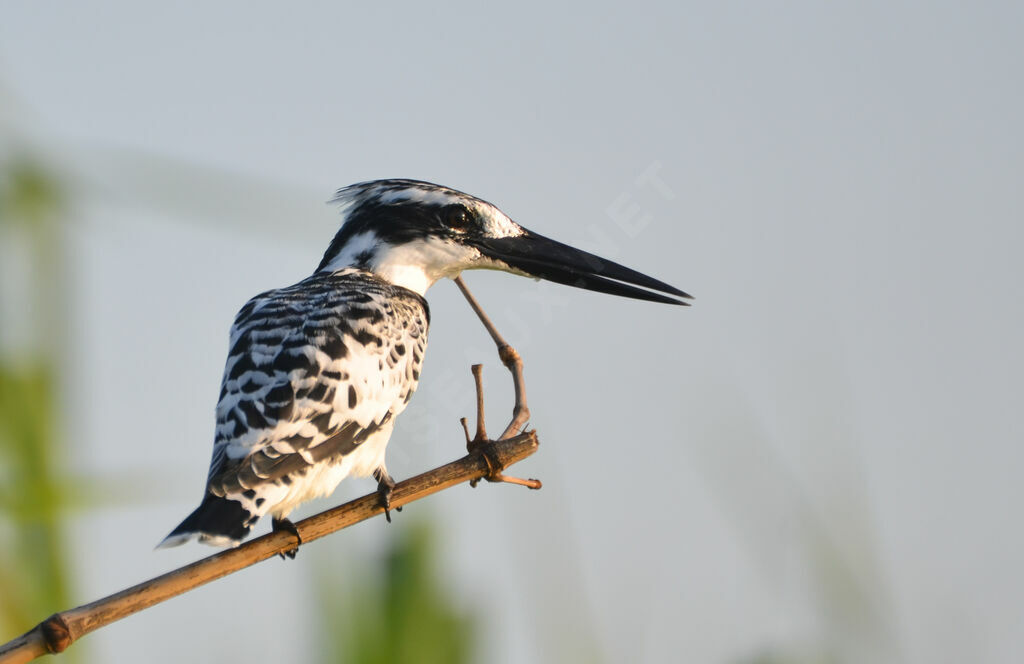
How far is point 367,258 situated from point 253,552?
1.75 m

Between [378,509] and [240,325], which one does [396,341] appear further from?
[378,509]

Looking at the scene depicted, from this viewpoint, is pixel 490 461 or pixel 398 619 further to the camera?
pixel 490 461

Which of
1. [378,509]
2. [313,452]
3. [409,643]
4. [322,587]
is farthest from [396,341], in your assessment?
[409,643]

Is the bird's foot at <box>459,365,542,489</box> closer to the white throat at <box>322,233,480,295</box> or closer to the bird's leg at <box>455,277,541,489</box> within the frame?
the bird's leg at <box>455,277,541,489</box>

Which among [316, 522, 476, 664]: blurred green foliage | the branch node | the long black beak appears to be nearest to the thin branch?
the branch node

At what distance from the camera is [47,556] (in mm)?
1466

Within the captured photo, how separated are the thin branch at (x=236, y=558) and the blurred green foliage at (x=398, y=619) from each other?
421mm

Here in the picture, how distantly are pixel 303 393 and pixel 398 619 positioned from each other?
145cm

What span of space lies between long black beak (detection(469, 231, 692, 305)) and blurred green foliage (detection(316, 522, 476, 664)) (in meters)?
2.12

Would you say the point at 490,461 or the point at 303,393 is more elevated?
the point at 303,393

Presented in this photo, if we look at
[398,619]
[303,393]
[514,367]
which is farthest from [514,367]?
[398,619]

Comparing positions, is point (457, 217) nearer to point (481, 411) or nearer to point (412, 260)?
point (412, 260)

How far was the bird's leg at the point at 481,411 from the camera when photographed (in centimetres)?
238

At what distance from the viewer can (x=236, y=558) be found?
2.20 m
